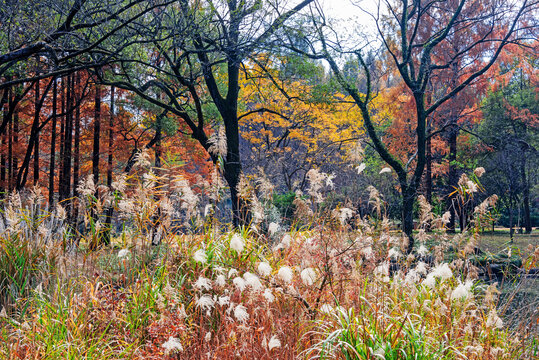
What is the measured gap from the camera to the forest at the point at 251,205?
9.66ft

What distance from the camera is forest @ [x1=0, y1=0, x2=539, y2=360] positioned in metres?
2.94

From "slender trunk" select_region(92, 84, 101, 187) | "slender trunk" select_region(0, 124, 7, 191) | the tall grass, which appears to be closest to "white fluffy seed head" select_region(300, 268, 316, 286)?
the tall grass

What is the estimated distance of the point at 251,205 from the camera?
14.5ft

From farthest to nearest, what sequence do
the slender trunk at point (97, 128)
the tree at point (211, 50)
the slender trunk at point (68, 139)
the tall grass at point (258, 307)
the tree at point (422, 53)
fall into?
1. the slender trunk at point (68, 139)
2. the slender trunk at point (97, 128)
3. the tree at point (422, 53)
4. the tree at point (211, 50)
5. the tall grass at point (258, 307)

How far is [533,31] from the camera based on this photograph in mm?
10281

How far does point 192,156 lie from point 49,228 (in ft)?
36.8

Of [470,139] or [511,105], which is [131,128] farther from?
[511,105]

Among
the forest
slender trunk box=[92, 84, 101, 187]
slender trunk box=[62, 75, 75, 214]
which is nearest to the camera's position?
the forest

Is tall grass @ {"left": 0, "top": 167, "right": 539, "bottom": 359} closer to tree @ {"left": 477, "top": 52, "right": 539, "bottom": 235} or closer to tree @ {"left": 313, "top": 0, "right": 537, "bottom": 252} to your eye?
tree @ {"left": 313, "top": 0, "right": 537, "bottom": 252}

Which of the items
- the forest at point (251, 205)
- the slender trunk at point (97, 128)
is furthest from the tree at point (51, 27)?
the slender trunk at point (97, 128)

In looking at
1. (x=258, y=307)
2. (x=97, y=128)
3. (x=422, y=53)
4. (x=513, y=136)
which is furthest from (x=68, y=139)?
(x=513, y=136)

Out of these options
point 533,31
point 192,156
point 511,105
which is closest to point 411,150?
point 511,105

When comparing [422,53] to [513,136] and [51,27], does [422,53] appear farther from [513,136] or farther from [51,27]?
[513,136]

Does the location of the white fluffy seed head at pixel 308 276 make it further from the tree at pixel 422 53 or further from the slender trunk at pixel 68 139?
the slender trunk at pixel 68 139
